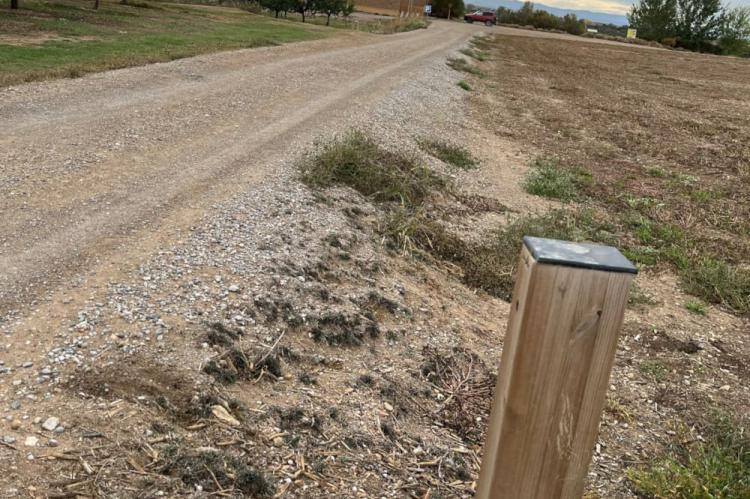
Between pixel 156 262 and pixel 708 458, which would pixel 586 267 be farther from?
pixel 156 262

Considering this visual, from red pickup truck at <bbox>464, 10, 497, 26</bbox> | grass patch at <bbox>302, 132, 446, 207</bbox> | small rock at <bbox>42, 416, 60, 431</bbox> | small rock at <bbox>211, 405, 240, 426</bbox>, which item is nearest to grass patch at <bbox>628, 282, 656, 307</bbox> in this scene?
grass patch at <bbox>302, 132, 446, 207</bbox>

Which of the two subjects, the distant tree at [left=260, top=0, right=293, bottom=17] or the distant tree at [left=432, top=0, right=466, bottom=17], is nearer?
the distant tree at [left=260, top=0, right=293, bottom=17]

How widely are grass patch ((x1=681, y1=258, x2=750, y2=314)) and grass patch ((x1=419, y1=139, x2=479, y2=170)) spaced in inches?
169

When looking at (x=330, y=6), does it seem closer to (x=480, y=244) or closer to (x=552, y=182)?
(x=552, y=182)

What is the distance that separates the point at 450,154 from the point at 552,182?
180 centimetres

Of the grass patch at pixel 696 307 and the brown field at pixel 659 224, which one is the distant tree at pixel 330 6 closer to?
the brown field at pixel 659 224

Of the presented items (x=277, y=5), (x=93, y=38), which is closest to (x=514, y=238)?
(x=93, y=38)

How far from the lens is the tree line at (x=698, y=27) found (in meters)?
76.2

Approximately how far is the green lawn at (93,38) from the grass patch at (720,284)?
34.5ft

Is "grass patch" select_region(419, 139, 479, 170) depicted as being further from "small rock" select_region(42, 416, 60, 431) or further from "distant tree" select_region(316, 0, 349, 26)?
"distant tree" select_region(316, 0, 349, 26)

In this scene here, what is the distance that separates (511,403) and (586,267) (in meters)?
0.48

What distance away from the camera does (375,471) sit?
3.76 metres

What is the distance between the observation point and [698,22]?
79.2 metres

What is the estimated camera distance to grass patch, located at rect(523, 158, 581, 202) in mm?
10781
